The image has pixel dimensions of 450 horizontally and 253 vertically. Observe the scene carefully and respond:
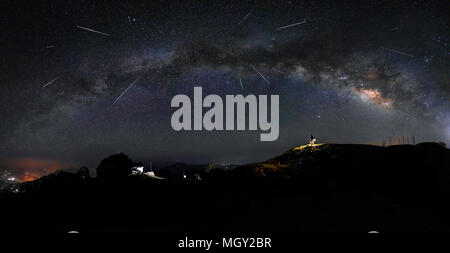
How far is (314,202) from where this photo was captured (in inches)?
970

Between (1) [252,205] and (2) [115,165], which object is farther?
(2) [115,165]

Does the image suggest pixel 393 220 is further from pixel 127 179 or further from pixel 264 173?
pixel 127 179

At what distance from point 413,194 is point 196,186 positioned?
98.8 ft

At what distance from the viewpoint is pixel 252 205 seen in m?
22.8

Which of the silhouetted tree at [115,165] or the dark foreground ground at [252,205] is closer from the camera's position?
the dark foreground ground at [252,205]

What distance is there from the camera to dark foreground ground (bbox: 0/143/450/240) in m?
18.3

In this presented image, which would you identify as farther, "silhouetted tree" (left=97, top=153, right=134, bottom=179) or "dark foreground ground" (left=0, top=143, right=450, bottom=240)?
"silhouetted tree" (left=97, top=153, right=134, bottom=179)

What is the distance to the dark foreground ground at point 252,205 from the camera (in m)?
18.3

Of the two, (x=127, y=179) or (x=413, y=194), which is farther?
(x=127, y=179)

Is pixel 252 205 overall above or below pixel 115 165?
below
